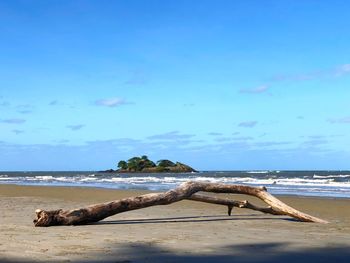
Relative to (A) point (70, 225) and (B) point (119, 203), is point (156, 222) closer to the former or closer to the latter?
(B) point (119, 203)

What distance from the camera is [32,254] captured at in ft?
23.5

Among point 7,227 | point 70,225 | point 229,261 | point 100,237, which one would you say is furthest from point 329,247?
point 7,227

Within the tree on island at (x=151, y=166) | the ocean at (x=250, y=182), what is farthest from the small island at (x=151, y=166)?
the ocean at (x=250, y=182)

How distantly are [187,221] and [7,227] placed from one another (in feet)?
13.8

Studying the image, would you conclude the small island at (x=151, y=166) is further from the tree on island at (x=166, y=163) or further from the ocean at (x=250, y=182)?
the ocean at (x=250, y=182)

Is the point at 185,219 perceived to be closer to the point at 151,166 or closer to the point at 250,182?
the point at 250,182

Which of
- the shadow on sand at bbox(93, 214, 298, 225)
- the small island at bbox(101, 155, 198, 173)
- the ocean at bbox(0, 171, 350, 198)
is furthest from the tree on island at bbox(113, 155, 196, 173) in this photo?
the shadow on sand at bbox(93, 214, 298, 225)

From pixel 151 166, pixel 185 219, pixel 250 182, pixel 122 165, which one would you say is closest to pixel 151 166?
pixel 151 166

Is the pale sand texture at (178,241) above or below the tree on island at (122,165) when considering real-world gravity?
below

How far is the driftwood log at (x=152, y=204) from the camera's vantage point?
10680 mm

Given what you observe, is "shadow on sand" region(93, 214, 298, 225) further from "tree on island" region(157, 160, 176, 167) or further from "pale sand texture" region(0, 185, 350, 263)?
"tree on island" region(157, 160, 176, 167)

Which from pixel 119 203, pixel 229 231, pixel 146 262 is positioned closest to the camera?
pixel 146 262

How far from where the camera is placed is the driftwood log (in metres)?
10.7

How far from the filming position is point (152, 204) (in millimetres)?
12109
